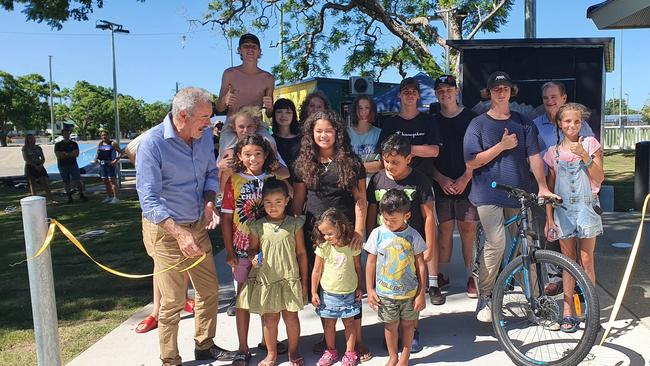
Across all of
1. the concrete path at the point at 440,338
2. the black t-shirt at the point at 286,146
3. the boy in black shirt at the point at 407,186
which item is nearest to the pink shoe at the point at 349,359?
the concrete path at the point at 440,338

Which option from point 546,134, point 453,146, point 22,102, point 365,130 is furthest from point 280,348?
point 22,102

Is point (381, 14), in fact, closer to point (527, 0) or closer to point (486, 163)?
point (527, 0)

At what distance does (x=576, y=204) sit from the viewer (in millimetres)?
3625

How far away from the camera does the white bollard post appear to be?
7.94ft

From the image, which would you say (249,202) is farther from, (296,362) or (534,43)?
(534,43)

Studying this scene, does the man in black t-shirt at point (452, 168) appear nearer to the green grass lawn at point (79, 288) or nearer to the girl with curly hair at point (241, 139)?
the girl with curly hair at point (241, 139)

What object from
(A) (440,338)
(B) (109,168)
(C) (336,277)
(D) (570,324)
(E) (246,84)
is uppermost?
(E) (246,84)

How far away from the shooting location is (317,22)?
59.3 feet

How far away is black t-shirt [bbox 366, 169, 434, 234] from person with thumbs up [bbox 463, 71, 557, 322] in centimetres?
45

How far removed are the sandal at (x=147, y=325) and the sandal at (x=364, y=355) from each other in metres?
1.67

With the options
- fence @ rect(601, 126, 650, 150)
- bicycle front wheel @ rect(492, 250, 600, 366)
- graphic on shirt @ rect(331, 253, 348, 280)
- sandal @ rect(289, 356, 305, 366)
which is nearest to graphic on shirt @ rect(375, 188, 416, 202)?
graphic on shirt @ rect(331, 253, 348, 280)

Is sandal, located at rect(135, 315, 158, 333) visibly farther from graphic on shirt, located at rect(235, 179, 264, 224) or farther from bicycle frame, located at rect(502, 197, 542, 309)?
bicycle frame, located at rect(502, 197, 542, 309)

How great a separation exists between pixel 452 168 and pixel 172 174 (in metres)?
2.32

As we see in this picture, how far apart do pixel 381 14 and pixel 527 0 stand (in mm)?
6428
